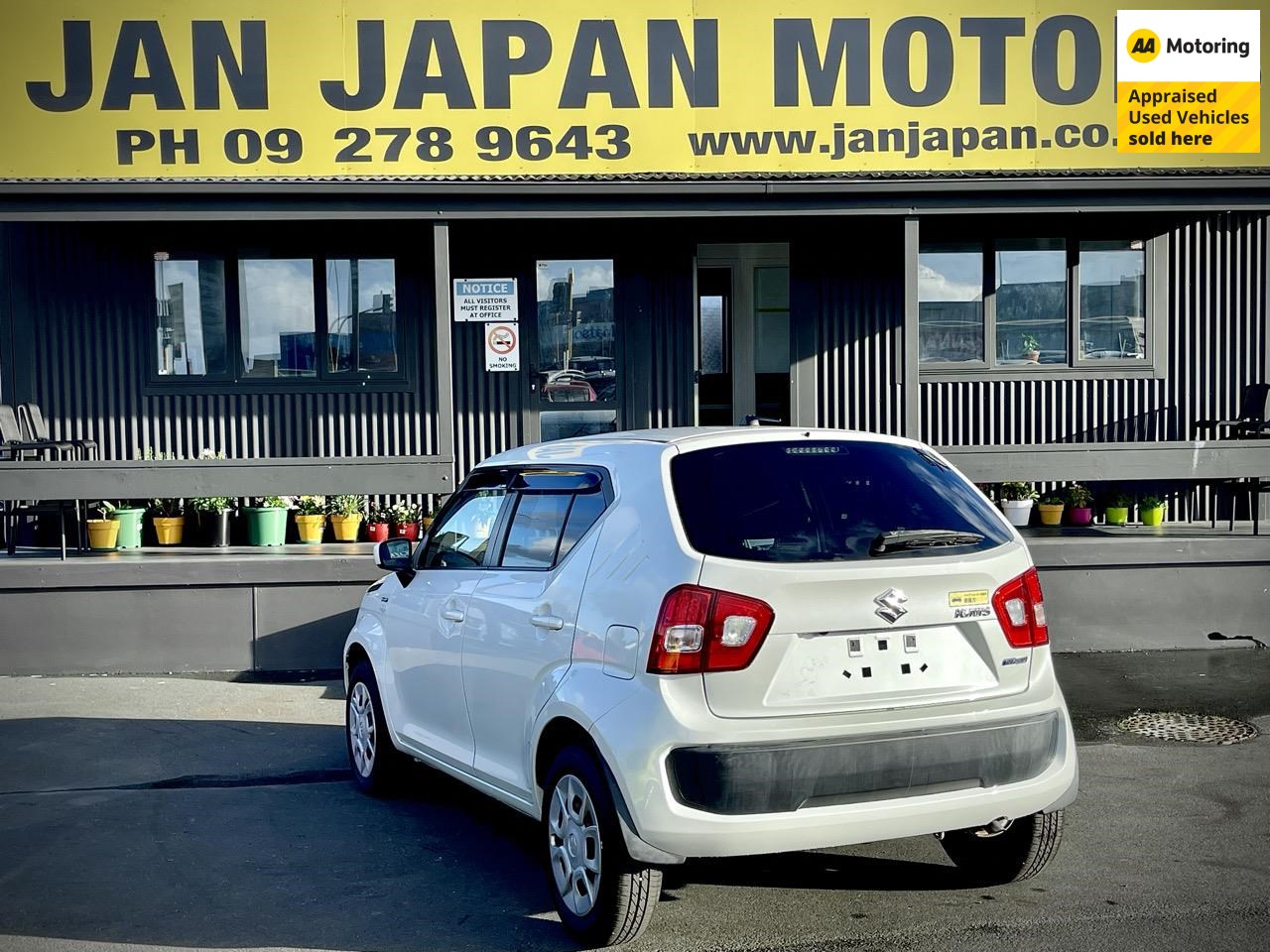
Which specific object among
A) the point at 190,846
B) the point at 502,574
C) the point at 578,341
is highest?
the point at 578,341

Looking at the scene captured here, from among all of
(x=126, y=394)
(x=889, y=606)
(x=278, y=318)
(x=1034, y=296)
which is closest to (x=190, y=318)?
(x=278, y=318)

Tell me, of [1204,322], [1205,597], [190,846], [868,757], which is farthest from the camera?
[1204,322]

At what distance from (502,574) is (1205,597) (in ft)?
23.0

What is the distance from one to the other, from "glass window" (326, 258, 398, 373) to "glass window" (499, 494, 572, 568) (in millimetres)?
8032

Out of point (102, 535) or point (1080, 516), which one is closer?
point (102, 535)

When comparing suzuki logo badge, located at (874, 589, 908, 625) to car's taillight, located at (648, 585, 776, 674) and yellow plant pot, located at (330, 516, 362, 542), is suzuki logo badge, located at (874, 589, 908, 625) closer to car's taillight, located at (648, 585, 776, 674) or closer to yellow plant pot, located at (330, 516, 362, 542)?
car's taillight, located at (648, 585, 776, 674)

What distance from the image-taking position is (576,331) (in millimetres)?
13234

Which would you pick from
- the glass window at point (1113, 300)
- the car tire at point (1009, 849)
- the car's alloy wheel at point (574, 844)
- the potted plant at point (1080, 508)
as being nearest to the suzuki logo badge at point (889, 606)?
the car tire at point (1009, 849)

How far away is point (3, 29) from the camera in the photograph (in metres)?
11.1

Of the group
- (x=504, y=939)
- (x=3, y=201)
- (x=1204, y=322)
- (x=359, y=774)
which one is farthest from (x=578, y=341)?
(x=504, y=939)

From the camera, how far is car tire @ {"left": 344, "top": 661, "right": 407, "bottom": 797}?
260 inches

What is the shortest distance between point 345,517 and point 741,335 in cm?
434

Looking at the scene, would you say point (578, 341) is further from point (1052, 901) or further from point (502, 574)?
point (1052, 901)

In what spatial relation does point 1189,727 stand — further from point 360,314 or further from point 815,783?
point 360,314
